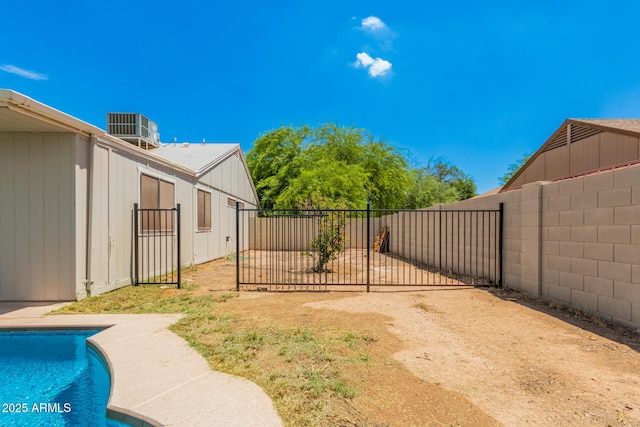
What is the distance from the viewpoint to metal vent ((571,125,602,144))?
355 inches

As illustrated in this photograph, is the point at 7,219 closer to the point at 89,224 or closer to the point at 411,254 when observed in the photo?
the point at 89,224

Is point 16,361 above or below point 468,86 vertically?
below

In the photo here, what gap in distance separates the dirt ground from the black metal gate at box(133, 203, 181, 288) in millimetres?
2976

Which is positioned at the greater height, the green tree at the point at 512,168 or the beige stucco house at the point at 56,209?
the green tree at the point at 512,168

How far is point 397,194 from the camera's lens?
2280cm

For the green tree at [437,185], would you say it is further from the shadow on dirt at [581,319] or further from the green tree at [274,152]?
the shadow on dirt at [581,319]

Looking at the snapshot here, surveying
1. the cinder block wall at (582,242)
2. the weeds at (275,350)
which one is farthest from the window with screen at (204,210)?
the cinder block wall at (582,242)

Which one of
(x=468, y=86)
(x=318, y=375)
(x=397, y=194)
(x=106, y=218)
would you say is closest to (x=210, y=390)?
(x=318, y=375)

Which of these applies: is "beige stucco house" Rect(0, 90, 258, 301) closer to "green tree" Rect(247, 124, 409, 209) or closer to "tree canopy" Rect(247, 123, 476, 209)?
"tree canopy" Rect(247, 123, 476, 209)

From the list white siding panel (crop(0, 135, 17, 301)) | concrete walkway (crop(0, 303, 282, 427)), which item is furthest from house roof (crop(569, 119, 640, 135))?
white siding panel (crop(0, 135, 17, 301))

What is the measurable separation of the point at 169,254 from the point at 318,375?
23.0 feet

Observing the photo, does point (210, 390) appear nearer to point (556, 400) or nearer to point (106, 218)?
point (556, 400)

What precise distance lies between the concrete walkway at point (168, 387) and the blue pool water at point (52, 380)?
0.16m

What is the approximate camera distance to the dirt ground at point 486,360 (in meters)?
2.18
